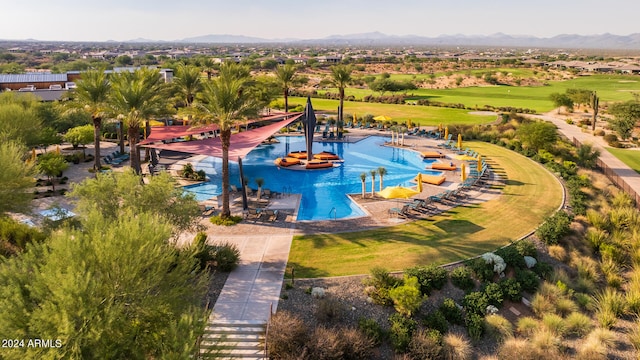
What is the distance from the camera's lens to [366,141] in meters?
47.4

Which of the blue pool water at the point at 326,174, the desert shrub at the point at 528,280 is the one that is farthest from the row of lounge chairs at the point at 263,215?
the desert shrub at the point at 528,280

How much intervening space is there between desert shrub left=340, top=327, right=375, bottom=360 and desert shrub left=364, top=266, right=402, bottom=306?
7.60 feet

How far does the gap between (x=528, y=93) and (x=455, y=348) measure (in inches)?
3383

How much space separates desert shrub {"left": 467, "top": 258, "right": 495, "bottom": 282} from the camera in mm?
19203

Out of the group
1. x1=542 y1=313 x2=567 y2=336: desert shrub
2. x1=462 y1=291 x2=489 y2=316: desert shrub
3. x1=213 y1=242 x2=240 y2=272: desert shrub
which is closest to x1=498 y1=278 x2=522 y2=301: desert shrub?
x1=462 y1=291 x2=489 y2=316: desert shrub

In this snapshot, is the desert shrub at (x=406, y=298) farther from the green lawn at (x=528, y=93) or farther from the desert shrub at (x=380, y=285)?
the green lawn at (x=528, y=93)

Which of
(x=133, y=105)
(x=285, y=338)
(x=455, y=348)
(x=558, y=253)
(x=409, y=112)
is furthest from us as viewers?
(x=409, y=112)

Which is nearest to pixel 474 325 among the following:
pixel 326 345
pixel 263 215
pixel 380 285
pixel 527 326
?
pixel 527 326

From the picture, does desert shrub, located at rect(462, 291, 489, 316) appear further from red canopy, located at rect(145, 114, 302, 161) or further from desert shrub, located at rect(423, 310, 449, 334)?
red canopy, located at rect(145, 114, 302, 161)

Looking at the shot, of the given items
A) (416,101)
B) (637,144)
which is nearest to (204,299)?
(637,144)

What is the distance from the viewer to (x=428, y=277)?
18.3 metres

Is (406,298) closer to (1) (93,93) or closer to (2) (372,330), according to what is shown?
(2) (372,330)

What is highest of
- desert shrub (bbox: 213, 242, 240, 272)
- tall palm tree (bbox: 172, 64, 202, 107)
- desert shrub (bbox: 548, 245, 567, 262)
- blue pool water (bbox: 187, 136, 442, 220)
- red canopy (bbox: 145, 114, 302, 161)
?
tall palm tree (bbox: 172, 64, 202, 107)

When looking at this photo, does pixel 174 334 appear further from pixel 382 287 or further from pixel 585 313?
pixel 585 313
